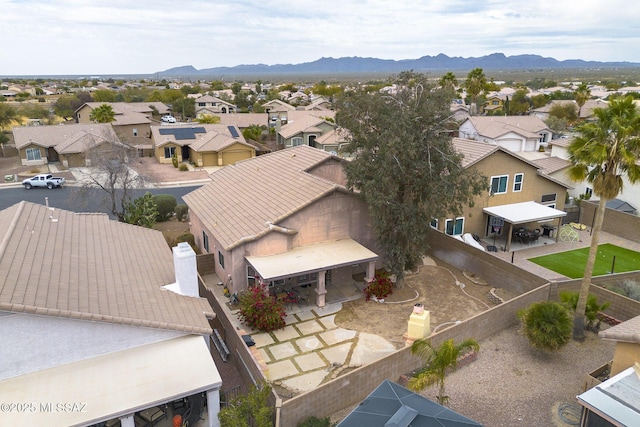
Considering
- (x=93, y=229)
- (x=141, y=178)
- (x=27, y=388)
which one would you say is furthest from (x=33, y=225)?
(x=141, y=178)

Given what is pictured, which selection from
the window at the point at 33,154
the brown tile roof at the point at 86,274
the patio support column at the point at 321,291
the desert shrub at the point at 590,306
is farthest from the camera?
the window at the point at 33,154

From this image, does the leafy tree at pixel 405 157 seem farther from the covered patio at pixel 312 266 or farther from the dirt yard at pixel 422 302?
the dirt yard at pixel 422 302

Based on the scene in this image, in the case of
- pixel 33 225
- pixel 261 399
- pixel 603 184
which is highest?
pixel 603 184

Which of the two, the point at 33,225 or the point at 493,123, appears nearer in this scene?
the point at 33,225

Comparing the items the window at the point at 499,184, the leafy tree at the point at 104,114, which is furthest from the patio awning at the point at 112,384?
the leafy tree at the point at 104,114

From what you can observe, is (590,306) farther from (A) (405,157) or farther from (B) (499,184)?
(B) (499,184)

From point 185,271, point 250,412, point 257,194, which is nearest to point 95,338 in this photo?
point 185,271

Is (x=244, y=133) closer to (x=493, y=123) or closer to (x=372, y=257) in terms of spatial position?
(x=493, y=123)

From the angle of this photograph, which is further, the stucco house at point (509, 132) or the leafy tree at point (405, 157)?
the stucco house at point (509, 132)
